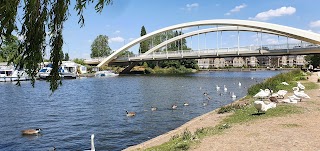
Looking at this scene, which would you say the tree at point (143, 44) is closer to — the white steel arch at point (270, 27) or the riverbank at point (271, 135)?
the white steel arch at point (270, 27)

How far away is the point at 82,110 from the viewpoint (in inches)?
891

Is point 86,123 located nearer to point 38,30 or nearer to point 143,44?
point 38,30

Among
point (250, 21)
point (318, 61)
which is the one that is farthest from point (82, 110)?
point (318, 61)


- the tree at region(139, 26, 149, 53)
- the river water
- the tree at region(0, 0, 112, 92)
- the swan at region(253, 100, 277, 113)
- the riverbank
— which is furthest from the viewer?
the tree at region(139, 26, 149, 53)

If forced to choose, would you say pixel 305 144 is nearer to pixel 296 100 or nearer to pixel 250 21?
pixel 296 100

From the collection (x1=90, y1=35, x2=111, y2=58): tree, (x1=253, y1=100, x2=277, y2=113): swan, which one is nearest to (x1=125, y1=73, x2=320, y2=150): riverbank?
(x1=253, y1=100, x2=277, y2=113): swan

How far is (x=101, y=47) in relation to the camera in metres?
120

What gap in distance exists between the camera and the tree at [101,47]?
11975 cm

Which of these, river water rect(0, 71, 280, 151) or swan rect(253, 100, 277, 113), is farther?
river water rect(0, 71, 280, 151)

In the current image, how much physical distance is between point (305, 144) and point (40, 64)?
21.8 ft

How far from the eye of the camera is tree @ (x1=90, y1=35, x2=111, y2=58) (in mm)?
119750

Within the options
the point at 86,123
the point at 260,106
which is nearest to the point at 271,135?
the point at 260,106

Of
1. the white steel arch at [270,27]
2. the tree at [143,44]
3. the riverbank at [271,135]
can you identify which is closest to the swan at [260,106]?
the riverbank at [271,135]

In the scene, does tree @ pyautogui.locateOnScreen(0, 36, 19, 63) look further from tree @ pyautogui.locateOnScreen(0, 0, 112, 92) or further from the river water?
the river water
